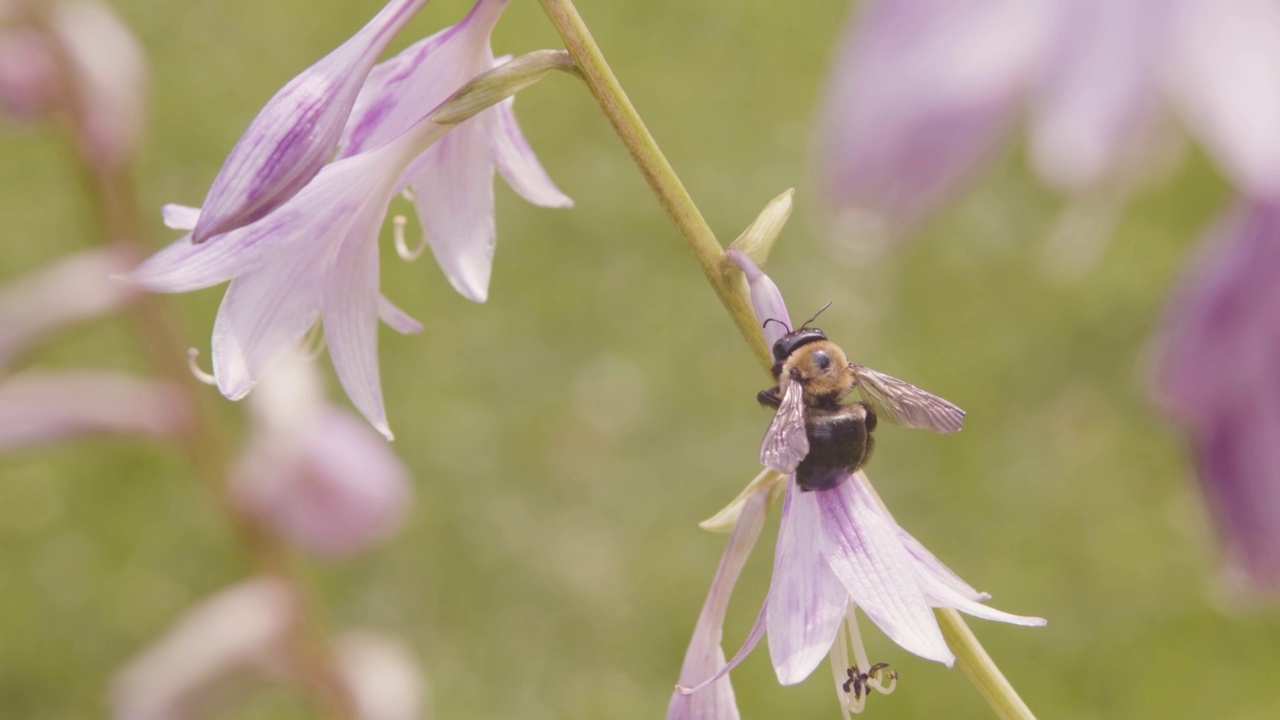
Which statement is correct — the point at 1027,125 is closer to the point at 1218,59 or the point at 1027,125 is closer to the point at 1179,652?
the point at 1218,59

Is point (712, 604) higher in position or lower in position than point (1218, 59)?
lower

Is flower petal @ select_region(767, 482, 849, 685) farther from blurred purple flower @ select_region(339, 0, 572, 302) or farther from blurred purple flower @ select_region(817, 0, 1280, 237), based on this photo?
blurred purple flower @ select_region(817, 0, 1280, 237)

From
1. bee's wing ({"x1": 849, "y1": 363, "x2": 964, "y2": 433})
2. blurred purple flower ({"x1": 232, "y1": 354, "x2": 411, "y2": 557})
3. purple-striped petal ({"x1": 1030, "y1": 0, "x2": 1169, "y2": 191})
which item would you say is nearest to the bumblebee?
bee's wing ({"x1": 849, "y1": 363, "x2": 964, "y2": 433})

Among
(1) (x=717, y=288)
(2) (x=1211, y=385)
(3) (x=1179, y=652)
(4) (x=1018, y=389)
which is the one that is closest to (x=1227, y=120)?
(2) (x=1211, y=385)

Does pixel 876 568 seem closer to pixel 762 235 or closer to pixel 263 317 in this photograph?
pixel 762 235

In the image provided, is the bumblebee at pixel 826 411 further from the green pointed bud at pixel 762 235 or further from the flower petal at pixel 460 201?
the flower petal at pixel 460 201

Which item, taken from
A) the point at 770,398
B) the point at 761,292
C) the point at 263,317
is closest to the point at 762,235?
the point at 761,292
